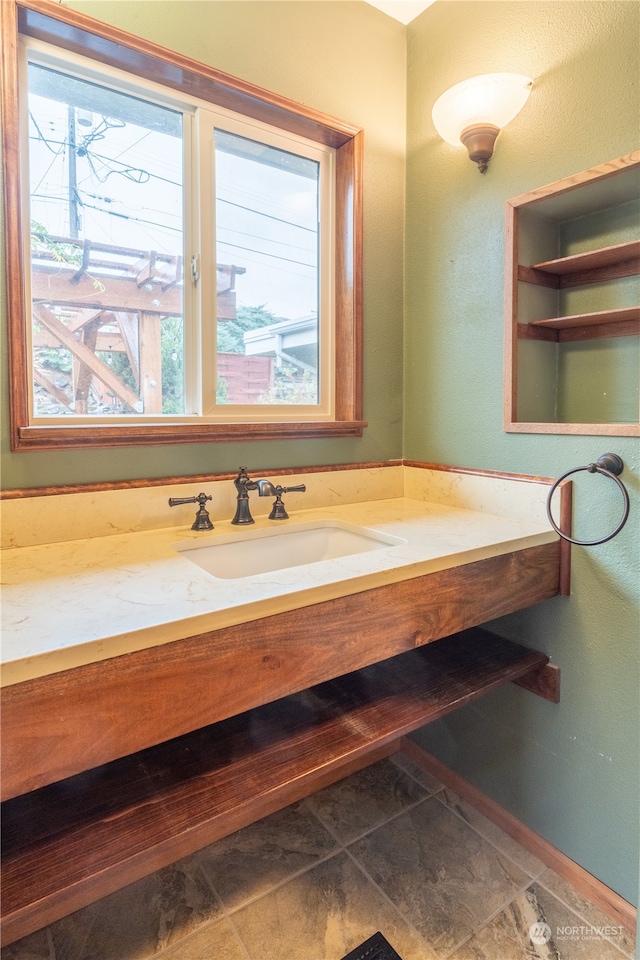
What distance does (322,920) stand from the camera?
119 cm

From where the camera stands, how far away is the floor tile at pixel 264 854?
4.17 feet

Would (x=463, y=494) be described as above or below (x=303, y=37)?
below

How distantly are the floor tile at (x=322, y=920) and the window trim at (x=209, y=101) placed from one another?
1165 millimetres

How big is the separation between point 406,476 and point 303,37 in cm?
135

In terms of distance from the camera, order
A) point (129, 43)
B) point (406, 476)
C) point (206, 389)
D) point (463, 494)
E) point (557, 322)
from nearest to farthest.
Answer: point (129, 43) → point (557, 322) → point (206, 389) → point (463, 494) → point (406, 476)

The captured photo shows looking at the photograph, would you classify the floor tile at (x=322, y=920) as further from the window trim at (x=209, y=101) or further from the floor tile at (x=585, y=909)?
the window trim at (x=209, y=101)

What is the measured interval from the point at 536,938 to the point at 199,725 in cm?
102

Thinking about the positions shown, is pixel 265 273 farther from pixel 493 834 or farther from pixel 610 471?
pixel 493 834

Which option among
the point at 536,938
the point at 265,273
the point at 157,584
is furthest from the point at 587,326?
the point at 536,938

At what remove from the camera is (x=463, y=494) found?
5.06 ft

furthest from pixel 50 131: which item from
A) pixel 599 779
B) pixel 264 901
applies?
pixel 599 779

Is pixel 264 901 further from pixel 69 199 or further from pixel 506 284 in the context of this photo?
pixel 69 199

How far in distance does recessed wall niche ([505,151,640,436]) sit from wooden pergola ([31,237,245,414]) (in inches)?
36.7

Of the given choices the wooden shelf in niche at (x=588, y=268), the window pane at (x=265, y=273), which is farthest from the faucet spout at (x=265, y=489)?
the wooden shelf in niche at (x=588, y=268)
